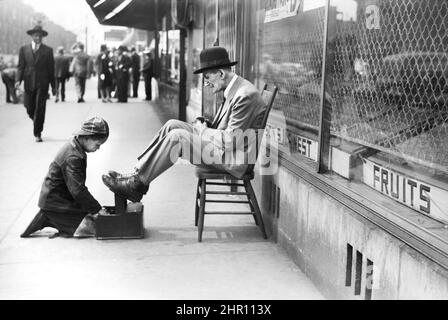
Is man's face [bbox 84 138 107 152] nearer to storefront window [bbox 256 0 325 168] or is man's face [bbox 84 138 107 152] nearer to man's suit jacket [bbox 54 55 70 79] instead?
storefront window [bbox 256 0 325 168]

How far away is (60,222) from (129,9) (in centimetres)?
1027

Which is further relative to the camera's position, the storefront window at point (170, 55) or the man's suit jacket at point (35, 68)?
the storefront window at point (170, 55)

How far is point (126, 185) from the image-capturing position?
4.89m

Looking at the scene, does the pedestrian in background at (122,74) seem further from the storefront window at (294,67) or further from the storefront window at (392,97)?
the storefront window at (392,97)

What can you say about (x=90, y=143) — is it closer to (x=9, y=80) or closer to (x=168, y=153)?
(x=168, y=153)

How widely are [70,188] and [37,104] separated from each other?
563cm

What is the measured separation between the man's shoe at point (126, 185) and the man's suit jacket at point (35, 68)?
5.71 metres

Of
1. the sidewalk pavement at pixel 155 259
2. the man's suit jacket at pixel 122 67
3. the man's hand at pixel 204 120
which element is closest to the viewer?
the sidewalk pavement at pixel 155 259

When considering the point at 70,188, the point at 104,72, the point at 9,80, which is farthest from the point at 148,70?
the point at 70,188

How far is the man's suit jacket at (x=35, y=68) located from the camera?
1009cm

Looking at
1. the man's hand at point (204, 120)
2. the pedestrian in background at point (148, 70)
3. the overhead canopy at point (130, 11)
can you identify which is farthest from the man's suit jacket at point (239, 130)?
the pedestrian in background at point (148, 70)

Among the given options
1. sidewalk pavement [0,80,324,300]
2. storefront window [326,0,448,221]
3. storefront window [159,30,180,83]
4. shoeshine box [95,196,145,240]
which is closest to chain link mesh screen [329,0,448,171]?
storefront window [326,0,448,221]
